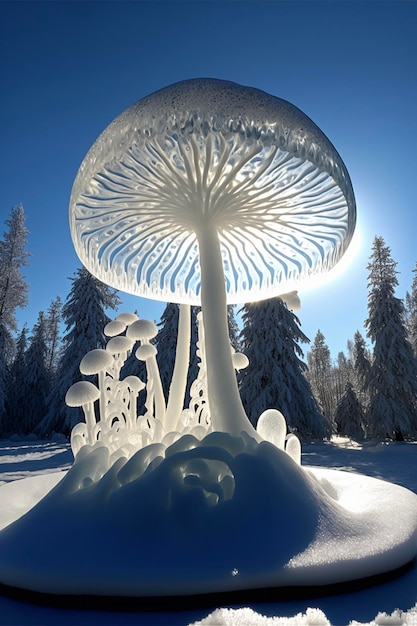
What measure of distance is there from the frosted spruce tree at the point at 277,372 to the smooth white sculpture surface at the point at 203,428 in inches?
384

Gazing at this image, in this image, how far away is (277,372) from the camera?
48.4ft

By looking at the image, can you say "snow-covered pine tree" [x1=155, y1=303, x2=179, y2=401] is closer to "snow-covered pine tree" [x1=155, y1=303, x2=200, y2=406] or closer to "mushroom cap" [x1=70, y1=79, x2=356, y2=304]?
"snow-covered pine tree" [x1=155, y1=303, x2=200, y2=406]

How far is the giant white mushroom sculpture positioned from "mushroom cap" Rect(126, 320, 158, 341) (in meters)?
0.71

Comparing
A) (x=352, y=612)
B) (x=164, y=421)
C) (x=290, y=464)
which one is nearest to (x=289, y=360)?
(x=164, y=421)

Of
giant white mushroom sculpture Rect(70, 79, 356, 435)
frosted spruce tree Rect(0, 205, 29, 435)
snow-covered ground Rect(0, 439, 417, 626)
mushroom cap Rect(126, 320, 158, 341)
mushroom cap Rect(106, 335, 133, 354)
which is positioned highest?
frosted spruce tree Rect(0, 205, 29, 435)

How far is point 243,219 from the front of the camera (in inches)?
169

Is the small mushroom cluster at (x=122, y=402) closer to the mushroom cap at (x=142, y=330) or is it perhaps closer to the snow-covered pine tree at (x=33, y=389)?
the mushroom cap at (x=142, y=330)

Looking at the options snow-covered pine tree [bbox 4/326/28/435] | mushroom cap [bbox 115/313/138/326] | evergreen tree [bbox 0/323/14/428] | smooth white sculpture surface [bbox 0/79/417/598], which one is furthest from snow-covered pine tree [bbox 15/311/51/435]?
smooth white sculpture surface [bbox 0/79/417/598]

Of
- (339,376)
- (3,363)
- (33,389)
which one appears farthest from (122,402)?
(339,376)

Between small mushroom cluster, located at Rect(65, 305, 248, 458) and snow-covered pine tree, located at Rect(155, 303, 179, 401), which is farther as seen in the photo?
snow-covered pine tree, located at Rect(155, 303, 179, 401)

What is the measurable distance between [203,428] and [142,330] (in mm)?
1360

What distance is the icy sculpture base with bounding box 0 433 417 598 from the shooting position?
6.63 ft

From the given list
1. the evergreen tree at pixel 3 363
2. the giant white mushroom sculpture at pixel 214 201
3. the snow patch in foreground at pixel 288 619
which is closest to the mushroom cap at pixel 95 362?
the giant white mushroom sculpture at pixel 214 201

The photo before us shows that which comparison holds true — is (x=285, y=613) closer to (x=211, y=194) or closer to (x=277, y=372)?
(x=211, y=194)
